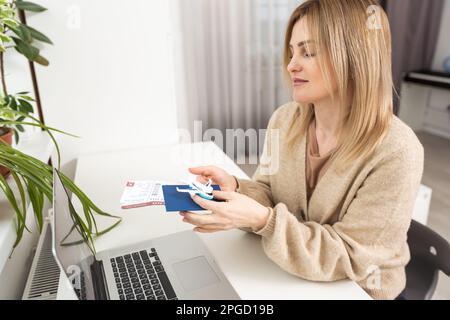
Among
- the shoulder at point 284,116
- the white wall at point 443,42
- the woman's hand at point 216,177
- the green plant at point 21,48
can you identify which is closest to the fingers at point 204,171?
the woman's hand at point 216,177

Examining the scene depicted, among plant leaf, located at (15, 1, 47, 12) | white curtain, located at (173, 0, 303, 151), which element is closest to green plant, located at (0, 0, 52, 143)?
plant leaf, located at (15, 1, 47, 12)

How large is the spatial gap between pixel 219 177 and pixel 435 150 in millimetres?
2821

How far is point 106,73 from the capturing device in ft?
4.51

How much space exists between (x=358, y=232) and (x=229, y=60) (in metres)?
2.07

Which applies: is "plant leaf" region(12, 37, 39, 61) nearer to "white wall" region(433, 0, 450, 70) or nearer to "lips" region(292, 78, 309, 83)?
"lips" region(292, 78, 309, 83)

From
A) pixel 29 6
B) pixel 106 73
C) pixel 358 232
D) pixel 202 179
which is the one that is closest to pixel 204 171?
pixel 202 179

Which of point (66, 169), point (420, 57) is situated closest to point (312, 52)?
point (66, 169)

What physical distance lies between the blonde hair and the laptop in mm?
376

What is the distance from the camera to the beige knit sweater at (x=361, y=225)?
2.31ft

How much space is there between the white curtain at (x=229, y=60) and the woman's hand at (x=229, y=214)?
6.38ft

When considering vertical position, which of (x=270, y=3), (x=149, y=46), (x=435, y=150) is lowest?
(x=435, y=150)

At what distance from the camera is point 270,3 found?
2.58 metres

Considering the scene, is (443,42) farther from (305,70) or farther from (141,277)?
(141,277)
